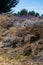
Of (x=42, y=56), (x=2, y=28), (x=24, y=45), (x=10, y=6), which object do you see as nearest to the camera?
(x=42, y=56)

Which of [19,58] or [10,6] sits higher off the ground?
[10,6]

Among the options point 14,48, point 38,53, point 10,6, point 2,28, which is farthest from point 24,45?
point 10,6

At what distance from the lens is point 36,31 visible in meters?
8.20

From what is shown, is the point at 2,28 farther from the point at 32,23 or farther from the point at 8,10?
the point at 8,10

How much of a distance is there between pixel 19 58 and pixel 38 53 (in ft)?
1.84

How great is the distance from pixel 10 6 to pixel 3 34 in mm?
16280

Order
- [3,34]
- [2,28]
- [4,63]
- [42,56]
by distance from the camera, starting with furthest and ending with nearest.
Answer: [2,28]
[3,34]
[42,56]
[4,63]

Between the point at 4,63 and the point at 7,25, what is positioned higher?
the point at 7,25

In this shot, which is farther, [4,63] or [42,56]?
[42,56]

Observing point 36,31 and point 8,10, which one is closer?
point 36,31

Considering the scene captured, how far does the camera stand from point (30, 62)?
6422mm

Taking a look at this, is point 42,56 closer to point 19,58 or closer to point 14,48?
Result: point 19,58

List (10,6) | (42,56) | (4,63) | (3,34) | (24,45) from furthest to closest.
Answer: (10,6), (3,34), (24,45), (42,56), (4,63)

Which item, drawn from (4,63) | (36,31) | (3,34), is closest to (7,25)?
(3,34)
